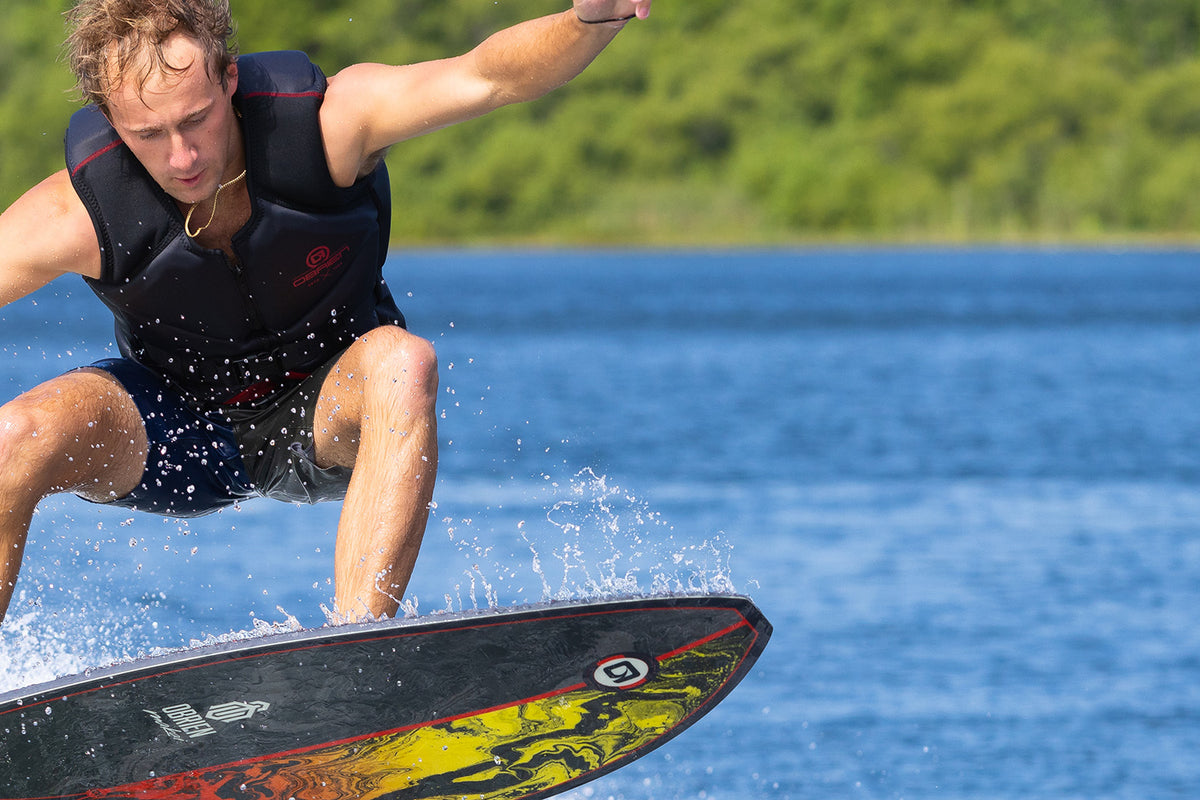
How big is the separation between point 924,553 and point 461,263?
172ft

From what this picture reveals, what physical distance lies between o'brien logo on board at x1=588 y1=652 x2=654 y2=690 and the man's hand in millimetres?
1564

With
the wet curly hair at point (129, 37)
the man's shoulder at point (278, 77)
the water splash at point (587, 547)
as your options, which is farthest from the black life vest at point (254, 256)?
the water splash at point (587, 547)

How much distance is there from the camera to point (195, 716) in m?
3.89

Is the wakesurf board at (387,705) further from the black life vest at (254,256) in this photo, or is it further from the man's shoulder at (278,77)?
the man's shoulder at (278,77)

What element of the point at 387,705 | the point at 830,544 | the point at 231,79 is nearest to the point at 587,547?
the point at 830,544

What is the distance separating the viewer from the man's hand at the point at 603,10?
132 inches

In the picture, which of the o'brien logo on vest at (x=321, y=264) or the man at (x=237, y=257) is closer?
the man at (x=237, y=257)

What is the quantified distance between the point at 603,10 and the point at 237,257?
1218 mm

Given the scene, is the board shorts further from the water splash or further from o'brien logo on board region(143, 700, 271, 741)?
the water splash

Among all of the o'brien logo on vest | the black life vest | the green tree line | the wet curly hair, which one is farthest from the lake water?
the green tree line

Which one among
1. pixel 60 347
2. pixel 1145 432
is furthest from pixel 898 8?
pixel 1145 432

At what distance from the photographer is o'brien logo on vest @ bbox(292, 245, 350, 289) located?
4.12 m

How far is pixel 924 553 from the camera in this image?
529 inches

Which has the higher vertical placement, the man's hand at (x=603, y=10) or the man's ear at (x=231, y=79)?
the man's hand at (x=603, y=10)
